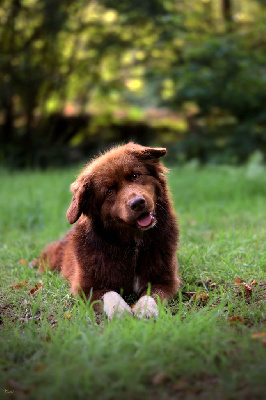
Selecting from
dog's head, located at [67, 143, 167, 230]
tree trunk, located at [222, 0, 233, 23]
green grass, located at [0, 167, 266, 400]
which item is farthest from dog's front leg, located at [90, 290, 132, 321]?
tree trunk, located at [222, 0, 233, 23]

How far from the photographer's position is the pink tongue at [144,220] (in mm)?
4043

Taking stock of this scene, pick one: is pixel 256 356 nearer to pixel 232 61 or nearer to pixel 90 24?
pixel 232 61

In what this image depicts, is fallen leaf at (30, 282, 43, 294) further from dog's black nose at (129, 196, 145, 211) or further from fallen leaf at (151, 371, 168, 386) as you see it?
fallen leaf at (151, 371, 168, 386)

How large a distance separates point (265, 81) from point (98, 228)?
35.1 ft

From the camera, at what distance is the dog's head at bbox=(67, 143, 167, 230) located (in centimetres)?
402

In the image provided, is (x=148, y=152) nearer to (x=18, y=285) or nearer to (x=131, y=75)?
(x=18, y=285)

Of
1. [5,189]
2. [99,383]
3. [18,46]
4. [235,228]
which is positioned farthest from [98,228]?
[18,46]

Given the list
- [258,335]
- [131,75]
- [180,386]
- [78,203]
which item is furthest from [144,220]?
[131,75]

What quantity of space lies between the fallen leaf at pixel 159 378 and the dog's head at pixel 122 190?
4.68 feet

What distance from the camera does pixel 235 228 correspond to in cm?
691

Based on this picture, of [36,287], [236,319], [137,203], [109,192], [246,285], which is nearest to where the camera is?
[236,319]

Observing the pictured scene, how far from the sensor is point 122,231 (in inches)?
168

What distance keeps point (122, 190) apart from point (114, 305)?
865mm

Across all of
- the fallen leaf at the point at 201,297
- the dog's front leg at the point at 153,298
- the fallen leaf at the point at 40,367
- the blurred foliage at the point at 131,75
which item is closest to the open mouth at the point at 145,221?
the dog's front leg at the point at 153,298
